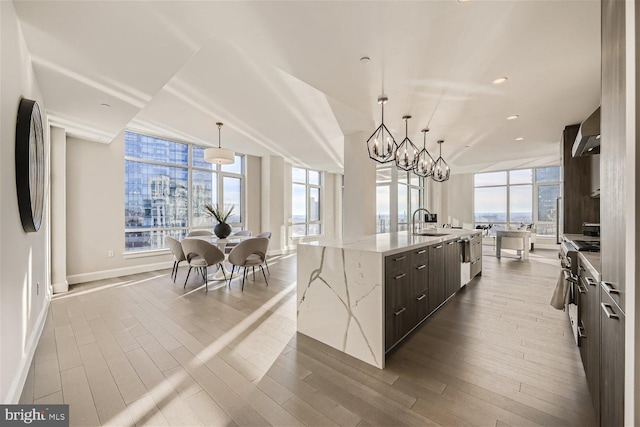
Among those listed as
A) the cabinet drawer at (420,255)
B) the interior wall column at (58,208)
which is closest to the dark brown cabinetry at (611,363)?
the cabinet drawer at (420,255)

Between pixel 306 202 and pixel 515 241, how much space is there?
6090mm

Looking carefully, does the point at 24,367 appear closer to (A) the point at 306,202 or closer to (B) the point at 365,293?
(B) the point at 365,293

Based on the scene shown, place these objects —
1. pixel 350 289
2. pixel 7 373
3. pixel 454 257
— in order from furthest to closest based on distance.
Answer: pixel 454 257
pixel 350 289
pixel 7 373

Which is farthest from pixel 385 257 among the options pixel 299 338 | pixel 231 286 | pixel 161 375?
pixel 231 286

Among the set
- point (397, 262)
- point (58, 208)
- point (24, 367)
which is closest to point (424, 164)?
point (397, 262)

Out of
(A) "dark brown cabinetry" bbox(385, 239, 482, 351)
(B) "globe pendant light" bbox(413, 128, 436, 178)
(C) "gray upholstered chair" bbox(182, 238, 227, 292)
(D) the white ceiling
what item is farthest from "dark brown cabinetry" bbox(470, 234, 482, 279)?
(C) "gray upholstered chair" bbox(182, 238, 227, 292)

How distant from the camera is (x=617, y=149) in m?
1.00

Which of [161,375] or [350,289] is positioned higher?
[350,289]

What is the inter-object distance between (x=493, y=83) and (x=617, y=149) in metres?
2.32

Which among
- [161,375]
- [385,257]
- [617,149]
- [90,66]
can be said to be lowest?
[161,375]

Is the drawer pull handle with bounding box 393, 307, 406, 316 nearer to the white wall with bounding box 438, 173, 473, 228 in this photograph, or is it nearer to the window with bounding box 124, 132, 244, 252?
the window with bounding box 124, 132, 244, 252

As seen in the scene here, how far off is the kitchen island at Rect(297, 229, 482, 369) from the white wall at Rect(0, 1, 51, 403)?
197cm

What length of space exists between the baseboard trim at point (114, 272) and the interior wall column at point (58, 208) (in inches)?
15.1

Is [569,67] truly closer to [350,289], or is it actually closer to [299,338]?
[350,289]
